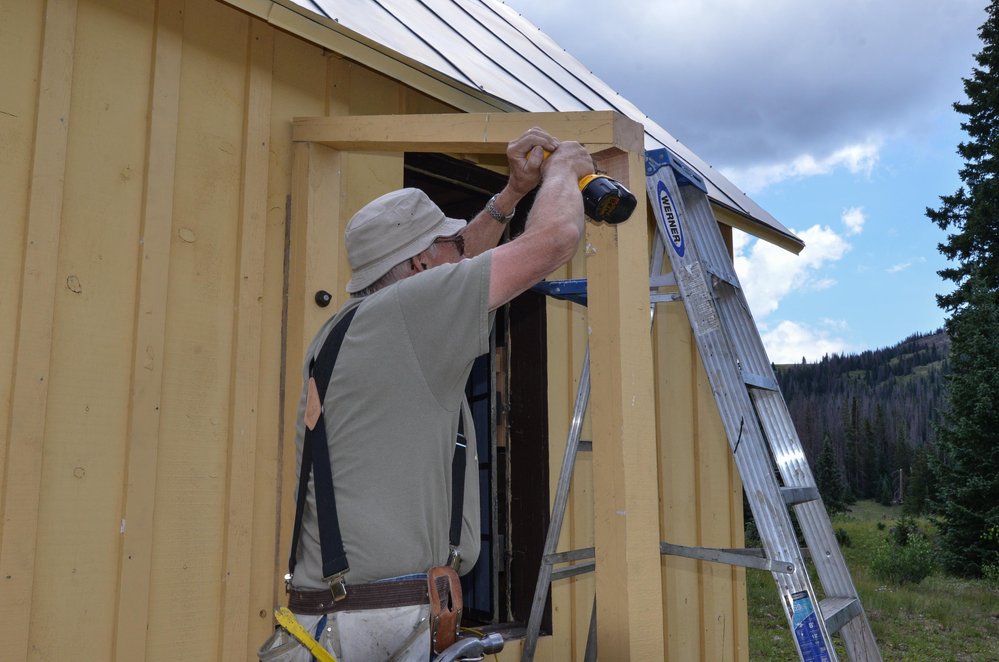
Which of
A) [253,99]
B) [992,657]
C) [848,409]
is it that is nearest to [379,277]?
[253,99]

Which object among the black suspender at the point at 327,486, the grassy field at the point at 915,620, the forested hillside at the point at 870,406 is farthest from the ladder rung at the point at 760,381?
the forested hillside at the point at 870,406

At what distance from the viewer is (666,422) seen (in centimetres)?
507

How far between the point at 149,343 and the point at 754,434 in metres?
2.21

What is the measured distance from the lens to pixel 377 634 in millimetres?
1958

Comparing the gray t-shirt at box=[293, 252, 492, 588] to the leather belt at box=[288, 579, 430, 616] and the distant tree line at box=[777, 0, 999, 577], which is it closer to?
the leather belt at box=[288, 579, 430, 616]

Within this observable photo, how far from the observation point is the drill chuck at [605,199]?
211cm

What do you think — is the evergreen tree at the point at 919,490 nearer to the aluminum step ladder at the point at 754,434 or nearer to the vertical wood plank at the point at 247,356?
the aluminum step ladder at the point at 754,434

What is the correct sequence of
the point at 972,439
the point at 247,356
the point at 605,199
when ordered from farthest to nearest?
the point at 972,439
the point at 247,356
the point at 605,199

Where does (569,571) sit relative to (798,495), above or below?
below

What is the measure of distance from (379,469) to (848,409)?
57472mm

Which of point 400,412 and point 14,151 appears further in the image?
point 14,151

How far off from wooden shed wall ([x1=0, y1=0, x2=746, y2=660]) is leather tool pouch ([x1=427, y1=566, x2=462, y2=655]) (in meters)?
1.14

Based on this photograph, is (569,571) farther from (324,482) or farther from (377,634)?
(324,482)

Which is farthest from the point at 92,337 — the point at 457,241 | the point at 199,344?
the point at 457,241
